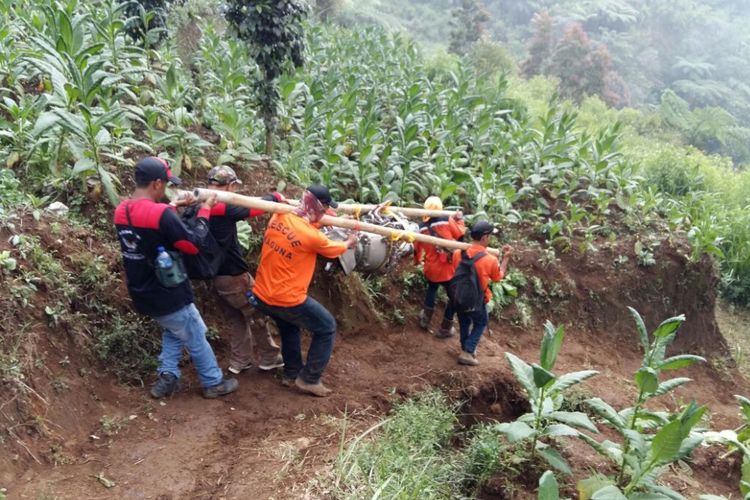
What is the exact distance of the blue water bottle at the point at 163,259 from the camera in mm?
4030

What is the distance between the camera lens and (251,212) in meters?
4.62

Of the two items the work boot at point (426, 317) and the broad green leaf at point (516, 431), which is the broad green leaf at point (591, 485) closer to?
the broad green leaf at point (516, 431)

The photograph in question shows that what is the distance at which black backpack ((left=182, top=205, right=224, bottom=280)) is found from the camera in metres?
4.12

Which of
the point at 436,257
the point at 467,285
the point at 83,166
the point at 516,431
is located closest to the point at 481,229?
the point at 467,285

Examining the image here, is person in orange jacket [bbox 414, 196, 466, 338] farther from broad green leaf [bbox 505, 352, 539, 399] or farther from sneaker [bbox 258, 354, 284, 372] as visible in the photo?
broad green leaf [bbox 505, 352, 539, 399]

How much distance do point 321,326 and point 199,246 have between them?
1203 millimetres

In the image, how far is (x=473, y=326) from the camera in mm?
6035

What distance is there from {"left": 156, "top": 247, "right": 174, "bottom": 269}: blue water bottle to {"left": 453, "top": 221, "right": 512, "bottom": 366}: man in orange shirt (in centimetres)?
279

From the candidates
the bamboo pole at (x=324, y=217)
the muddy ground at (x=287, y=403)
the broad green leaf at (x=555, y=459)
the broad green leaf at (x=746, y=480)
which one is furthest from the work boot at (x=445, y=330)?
the broad green leaf at (x=746, y=480)

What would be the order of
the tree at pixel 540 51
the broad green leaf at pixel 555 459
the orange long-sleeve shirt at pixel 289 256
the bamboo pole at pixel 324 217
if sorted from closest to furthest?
the broad green leaf at pixel 555 459, the bamboo pole at pixel 324 217, the orange long-sleeve shirt at pixel 289 256, the tree at pixel 540 51

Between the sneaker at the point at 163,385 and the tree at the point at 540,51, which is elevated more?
the tree at the point at 540,51

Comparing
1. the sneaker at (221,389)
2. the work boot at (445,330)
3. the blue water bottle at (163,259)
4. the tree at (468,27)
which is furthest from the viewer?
the tree at (468,27)

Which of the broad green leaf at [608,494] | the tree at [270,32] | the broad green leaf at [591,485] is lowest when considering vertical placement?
the broad green leaf at [591,485]

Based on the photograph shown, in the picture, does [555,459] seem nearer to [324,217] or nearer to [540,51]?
[324,217]
